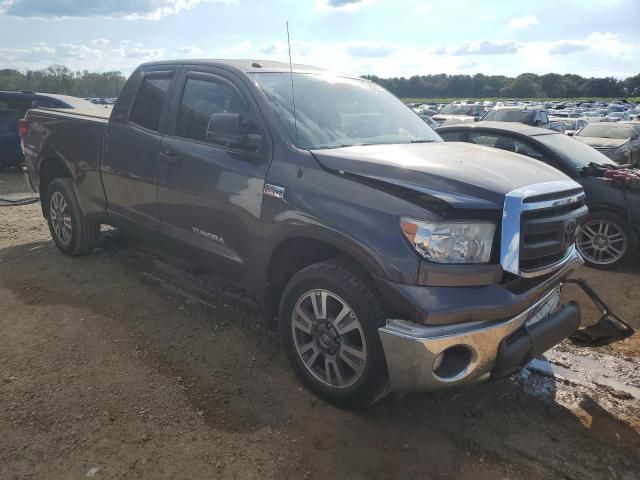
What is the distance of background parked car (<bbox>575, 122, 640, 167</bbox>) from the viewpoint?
949 cm

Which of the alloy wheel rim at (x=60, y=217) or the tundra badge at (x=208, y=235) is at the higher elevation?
the tundra badge at (x=208, y=235)

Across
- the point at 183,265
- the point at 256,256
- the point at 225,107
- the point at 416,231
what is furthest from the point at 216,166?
the point at 183,265

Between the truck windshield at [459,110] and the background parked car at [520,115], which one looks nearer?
the background parked car at [520,115]

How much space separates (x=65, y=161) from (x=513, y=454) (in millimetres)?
4812

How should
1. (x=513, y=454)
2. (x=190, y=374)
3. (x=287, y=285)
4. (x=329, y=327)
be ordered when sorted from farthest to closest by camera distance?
(x=190, y=374)
(x=287, y=285)
(x=329, y=327)
(x=513, y=454)

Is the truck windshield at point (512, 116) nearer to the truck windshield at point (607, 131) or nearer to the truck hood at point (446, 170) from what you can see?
the truck windshield at point (607, 131)

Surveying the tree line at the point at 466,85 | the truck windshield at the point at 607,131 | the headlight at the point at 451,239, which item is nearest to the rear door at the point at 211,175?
the headlight at the point at 451,239

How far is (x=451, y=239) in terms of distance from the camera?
261cm

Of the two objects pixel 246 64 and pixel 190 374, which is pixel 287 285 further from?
pixel 246 64

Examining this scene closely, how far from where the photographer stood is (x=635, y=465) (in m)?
2.71

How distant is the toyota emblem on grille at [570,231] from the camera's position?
3002 millimetres

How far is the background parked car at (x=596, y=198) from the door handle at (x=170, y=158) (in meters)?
4.53

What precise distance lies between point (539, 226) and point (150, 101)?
10.8 feet

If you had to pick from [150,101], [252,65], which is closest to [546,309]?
[252,65]
